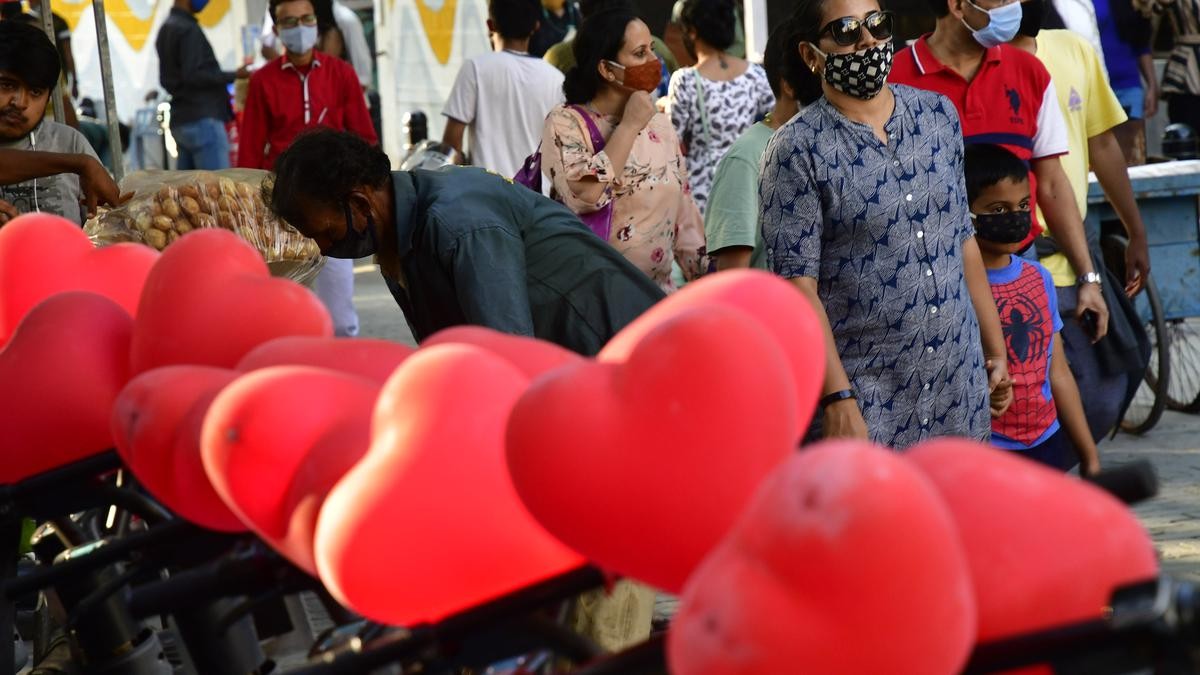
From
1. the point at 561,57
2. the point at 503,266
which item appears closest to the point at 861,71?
the point at 503,266

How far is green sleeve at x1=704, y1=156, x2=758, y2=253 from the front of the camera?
14.5 feet

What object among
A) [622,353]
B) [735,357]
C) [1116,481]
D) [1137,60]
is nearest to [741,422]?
[735,357]

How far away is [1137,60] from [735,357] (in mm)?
8708

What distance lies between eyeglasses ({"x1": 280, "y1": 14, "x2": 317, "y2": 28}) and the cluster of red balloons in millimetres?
5531

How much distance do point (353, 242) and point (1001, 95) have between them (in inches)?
73.4

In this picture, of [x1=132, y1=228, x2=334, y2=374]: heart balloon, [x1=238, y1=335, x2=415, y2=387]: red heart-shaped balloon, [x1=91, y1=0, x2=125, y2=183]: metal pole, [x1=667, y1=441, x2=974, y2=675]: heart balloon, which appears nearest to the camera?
[x1=667, y1=441, x2=974, y2=675]: heart balloon

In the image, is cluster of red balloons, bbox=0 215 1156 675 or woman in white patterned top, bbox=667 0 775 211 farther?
woman in white patterned top, bbox=667 0 775 211

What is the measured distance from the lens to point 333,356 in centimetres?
177

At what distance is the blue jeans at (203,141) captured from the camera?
11.1 meters

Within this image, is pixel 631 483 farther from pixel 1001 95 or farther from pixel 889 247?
pixel 1001 95

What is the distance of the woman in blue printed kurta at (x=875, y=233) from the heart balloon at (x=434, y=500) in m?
1.96

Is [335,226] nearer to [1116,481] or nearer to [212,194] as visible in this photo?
[212,194]

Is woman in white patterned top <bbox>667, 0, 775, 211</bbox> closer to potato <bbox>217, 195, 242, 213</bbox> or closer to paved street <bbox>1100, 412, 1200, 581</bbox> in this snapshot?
paved street <bbox>1100, 412, 1200, 581</bbox>

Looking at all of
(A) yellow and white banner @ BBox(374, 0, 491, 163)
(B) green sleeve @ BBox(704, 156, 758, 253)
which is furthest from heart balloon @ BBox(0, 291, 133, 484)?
(A) yellow and white banner @ BBox(374, 0, 491, 163)
